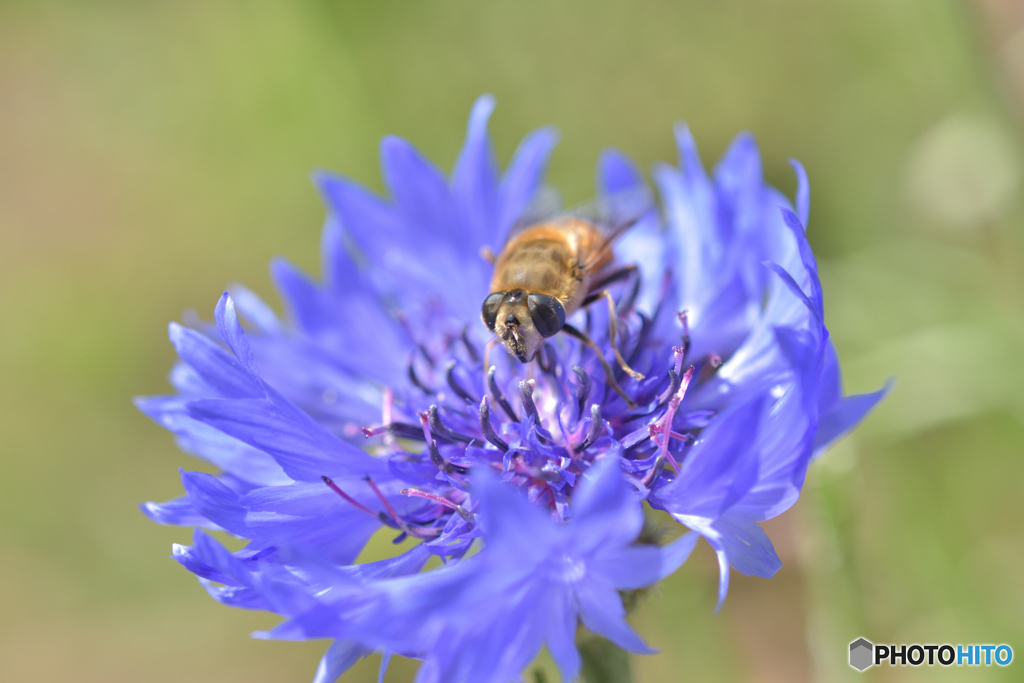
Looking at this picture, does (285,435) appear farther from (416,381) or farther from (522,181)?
(522,181)

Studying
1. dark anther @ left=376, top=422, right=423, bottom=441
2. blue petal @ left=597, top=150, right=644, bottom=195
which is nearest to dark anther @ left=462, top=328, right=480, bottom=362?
dark anther @ left=376, top=422, right=423, bottom=441

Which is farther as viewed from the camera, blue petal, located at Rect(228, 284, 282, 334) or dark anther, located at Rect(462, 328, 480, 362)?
blue petal, located at Rect(228, 284, 282, 334)

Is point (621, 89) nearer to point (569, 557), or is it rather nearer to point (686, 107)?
point (686, 107)

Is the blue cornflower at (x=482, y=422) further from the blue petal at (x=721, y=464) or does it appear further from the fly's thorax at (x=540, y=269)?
the fly's thorax at (x=540, y=269)

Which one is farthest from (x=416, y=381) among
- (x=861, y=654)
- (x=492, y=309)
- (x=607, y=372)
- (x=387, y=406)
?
(x=861, y=654)

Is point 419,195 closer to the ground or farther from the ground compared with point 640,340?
farther from the ground

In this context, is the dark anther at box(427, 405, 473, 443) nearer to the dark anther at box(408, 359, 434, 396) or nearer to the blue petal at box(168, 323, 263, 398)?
the dark anther at box(408, 359, 434, 396)

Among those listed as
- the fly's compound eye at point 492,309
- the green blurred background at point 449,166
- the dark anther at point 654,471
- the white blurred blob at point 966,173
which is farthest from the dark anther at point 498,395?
the white blurred blob at point 966,173
